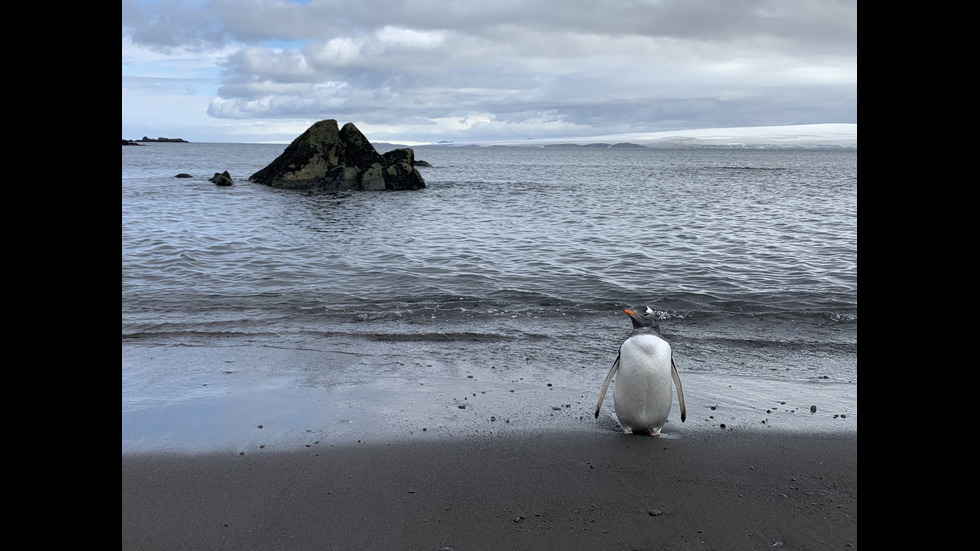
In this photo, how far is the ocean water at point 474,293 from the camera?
22.6 ft

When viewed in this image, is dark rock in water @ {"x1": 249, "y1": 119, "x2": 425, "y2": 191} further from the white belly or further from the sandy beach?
the sandy beach

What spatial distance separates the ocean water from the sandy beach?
1716 mm

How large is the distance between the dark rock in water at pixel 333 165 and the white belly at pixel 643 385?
91.8ft

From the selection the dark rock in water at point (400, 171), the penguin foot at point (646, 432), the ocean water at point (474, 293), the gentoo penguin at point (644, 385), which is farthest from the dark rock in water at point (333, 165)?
the penguin foot at point (646, 432)

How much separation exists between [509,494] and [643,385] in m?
1.51

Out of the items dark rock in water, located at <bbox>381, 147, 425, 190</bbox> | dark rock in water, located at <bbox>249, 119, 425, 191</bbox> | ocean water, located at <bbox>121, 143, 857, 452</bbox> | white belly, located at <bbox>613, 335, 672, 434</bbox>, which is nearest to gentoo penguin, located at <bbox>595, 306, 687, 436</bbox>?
white belly, located at <bbox>613, 335, 672, 434</bbox>

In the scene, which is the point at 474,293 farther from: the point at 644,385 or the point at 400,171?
the point at 400,171

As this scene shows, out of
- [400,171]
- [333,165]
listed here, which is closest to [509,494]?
[333,165]

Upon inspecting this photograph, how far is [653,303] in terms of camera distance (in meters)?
9.76
